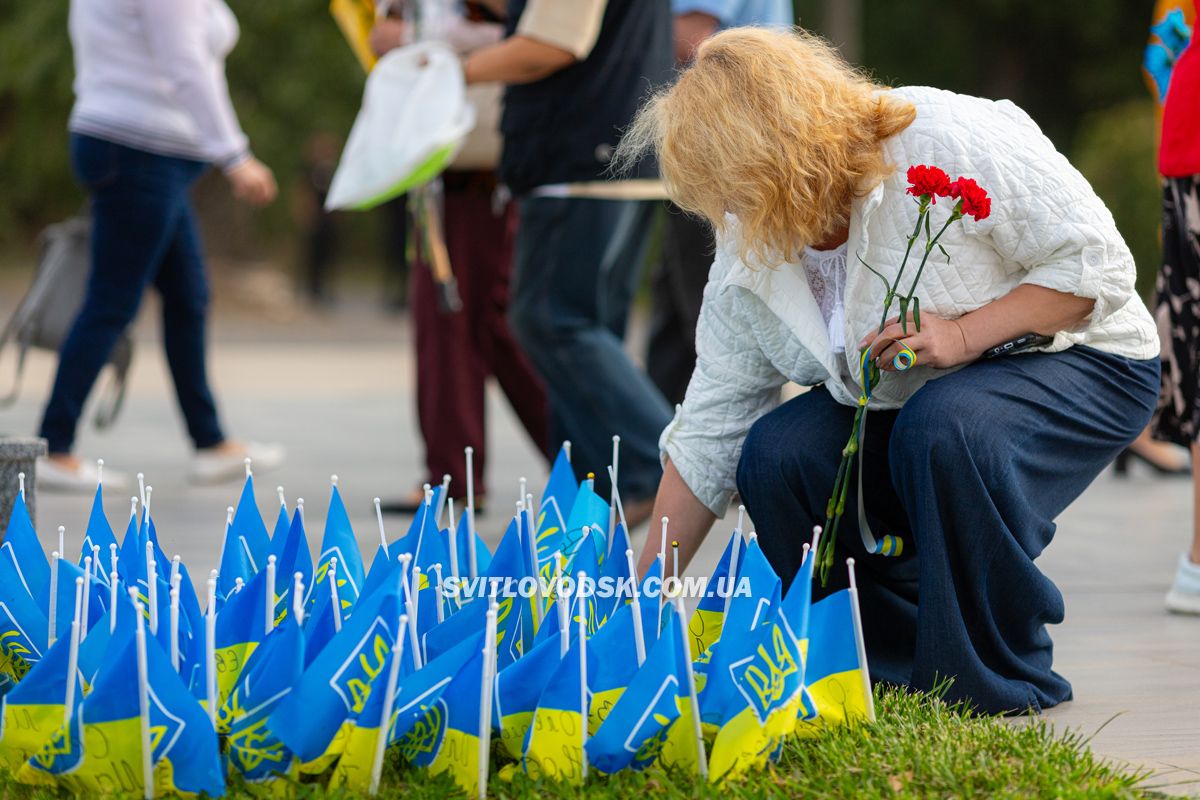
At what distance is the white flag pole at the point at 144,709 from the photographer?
89.8 inches

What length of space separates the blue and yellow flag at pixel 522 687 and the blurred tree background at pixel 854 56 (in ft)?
31.3

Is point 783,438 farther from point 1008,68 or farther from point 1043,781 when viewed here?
point 1008,68

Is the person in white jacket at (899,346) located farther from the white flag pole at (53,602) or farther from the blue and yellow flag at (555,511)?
the white flag pole at (53,602)

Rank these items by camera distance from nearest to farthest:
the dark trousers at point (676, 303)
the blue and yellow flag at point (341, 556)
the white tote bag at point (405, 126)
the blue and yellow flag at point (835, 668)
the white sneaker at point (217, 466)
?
the blue and yellow flag at point (835, 668), the blue and yellow flag at point (341, 556), the white tote bag at point (405, 126), the dark trousers at point (676, 303), the white sneaker at point (217, 466)

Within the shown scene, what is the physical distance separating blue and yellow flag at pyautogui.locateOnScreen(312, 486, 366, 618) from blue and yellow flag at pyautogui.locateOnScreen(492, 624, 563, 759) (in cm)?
55

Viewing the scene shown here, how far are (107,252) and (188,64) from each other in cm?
66

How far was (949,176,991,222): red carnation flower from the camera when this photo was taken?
2773mm

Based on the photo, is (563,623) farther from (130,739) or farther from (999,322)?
(999,322)

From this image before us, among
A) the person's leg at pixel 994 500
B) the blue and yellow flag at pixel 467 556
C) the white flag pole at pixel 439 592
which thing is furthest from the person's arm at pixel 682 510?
the white flag pole at pixel 439 592

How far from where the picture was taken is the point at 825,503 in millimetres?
3117

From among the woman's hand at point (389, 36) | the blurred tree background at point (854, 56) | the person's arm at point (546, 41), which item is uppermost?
the person's arm at point (546, 41)

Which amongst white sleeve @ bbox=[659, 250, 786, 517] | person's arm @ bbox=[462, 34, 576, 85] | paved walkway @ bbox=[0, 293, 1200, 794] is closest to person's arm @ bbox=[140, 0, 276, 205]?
paved walkway @ bbox=[0, 293, 1200, 794]

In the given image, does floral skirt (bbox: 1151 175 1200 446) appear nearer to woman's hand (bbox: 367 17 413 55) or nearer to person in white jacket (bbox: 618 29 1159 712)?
person in white jacket (bbox: 618 29 1159 712)

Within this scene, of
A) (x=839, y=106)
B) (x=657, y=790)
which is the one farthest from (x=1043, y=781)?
(x=839, y=106)
